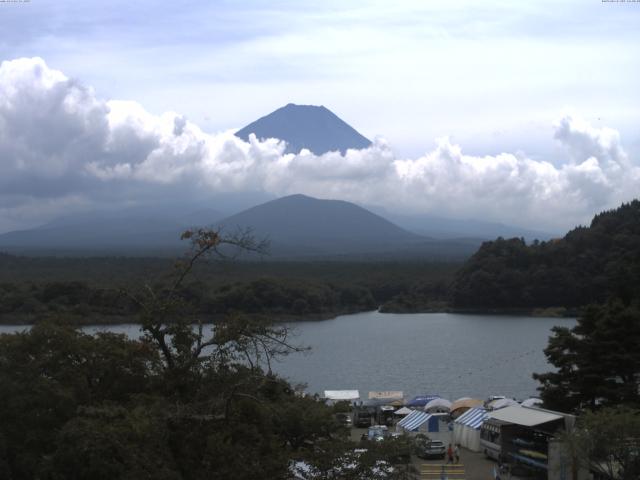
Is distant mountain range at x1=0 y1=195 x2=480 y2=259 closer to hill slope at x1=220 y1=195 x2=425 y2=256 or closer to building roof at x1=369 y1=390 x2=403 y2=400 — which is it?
hill slope at x1=220 y1=195 x2=425 y2=256

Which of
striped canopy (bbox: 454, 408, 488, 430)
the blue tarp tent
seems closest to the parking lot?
striped canopy (bbox: 454, 408, 488, 430)

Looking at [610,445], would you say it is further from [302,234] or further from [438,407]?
[302,234]

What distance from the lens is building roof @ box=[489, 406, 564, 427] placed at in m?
10.8

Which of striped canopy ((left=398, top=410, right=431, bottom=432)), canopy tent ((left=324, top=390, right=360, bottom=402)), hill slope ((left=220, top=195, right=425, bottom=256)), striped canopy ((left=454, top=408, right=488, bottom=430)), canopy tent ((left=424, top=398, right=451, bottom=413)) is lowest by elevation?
canopy tent ((left=324, top=390, right=360, bottom=402))

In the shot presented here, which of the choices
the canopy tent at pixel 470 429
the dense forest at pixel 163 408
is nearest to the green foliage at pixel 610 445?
the dense forest at pixel 163 408

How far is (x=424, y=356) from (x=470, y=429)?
1618 centimetres

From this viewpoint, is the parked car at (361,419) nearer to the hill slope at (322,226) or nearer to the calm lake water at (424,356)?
the calm lake water at (424,356)

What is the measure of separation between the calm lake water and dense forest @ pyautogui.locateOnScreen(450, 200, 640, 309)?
4049mm

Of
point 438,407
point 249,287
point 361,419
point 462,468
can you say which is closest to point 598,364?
point 462,468

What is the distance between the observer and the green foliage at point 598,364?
12828 millimetres

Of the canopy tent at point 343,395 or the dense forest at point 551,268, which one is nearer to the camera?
→ the canopy tent at point 343,395

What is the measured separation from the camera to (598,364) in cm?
1295

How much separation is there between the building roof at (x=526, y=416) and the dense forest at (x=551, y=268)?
33.2 m

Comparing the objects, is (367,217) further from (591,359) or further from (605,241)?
(591,359)
